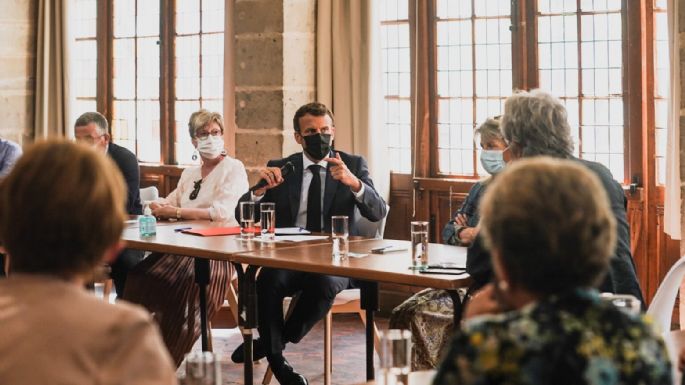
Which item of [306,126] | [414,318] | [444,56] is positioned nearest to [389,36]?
[444,56]

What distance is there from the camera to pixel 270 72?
6.99m

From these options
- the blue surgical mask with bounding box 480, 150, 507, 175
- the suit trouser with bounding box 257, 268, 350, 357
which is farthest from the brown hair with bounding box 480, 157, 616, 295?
the suit trouser with bounding box 257, 268, 350, 357

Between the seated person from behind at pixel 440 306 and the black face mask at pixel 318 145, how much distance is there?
0.85 metres

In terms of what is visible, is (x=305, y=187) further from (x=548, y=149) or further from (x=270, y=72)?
(x=548, y=149)

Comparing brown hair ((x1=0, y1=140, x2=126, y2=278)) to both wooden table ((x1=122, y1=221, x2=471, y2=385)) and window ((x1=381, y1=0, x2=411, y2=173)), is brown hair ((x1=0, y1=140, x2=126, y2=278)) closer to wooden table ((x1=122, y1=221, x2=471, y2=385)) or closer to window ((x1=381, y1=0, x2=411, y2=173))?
wooden table ((x1=122, y1=221, x2=471, y2=385))

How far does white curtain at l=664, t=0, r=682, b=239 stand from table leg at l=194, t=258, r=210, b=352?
7.86 feet

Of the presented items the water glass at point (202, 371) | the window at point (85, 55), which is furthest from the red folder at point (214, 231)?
the window at point (85, 55)

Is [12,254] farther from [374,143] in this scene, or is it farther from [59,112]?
[59,112]

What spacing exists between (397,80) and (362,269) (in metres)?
3.28

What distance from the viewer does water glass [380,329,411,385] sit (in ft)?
6.69

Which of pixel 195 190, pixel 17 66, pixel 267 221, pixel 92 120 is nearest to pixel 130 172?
pixel 92 120

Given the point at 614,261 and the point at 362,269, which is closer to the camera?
the point at 614,261

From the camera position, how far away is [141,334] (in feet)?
5.57

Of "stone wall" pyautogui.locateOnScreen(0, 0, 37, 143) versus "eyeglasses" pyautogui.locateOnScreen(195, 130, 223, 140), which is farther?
"stone wall" pyautogui.locateOnScreen(0, 0, 37, 143)
